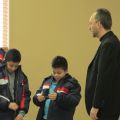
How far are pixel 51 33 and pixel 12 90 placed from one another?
126 cm

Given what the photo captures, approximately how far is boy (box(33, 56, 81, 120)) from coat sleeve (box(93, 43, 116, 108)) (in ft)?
2.24

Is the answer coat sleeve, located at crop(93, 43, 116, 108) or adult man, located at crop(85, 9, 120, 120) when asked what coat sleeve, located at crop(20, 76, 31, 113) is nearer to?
adult man, located at crop(85, 9, 120, 120)

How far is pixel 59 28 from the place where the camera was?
3998 millimetres

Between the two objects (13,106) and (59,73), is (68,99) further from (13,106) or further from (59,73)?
(13,106)

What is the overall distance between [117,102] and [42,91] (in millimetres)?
955

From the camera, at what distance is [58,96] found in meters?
2.88


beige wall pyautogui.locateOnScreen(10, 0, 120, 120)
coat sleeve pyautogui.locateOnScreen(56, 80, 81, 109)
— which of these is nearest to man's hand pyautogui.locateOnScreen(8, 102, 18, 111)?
coat sleeve pyautogui.locateOnScreen(56, 80, 81, 109)

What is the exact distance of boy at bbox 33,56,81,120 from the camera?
2.90 meters

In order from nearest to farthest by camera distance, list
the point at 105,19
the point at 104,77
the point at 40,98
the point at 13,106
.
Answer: the point at 104,77
the point at 105,19
the point at 13,106
the point at 40,98

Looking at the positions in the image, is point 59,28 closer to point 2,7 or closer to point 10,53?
point 2,7

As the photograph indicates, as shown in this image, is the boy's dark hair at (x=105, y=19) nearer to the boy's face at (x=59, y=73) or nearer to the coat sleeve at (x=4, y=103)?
the boy's face at (x=59, y=73)

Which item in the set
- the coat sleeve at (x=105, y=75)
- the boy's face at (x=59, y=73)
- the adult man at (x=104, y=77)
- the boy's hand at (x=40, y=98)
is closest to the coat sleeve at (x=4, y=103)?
the boy's hand at (x=40, y=98)

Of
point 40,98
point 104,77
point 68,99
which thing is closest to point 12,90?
point 40,98

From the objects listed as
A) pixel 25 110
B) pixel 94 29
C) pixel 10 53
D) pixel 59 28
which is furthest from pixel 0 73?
pixel 59 28
